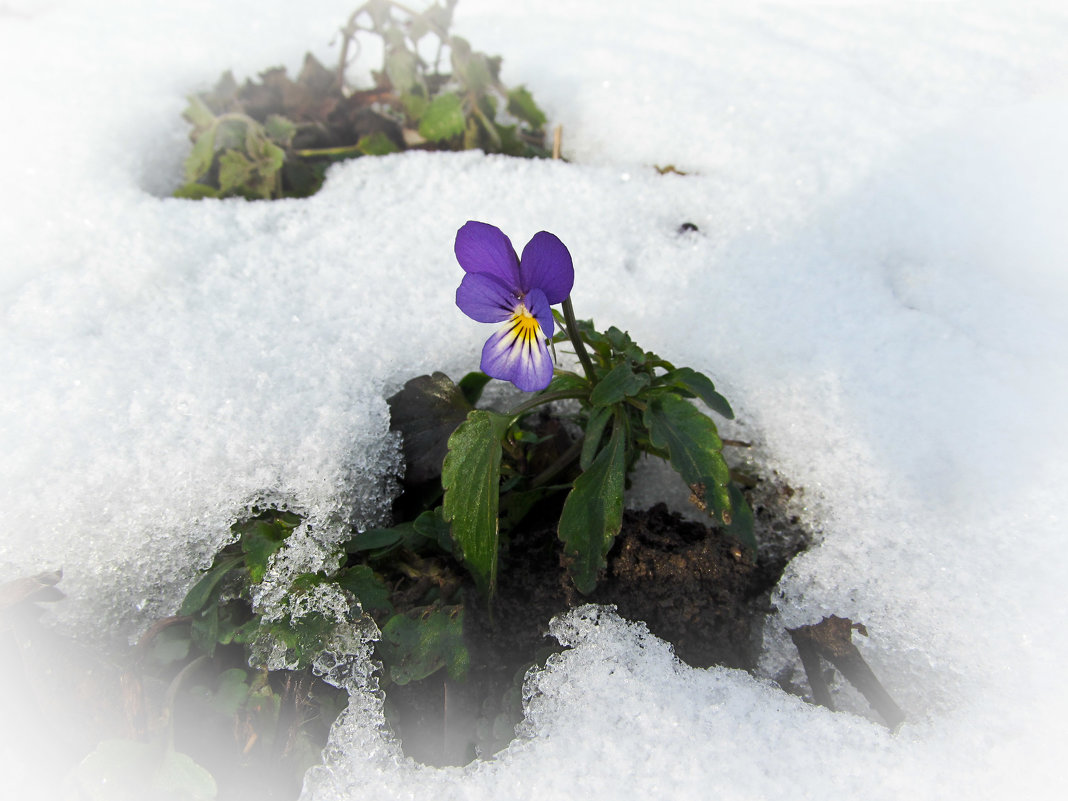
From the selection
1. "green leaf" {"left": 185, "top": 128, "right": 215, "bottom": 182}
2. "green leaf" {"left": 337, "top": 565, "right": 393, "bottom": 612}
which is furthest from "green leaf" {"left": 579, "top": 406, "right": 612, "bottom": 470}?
"green leaf" {"left": 185, "top": 128, "right": 215, "bottom": 182}

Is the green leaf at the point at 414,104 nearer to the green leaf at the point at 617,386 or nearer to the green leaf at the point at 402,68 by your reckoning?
the green leaf at the point at 402,68

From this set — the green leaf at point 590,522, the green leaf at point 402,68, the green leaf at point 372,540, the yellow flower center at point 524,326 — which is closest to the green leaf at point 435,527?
the green leaf at point 372,540

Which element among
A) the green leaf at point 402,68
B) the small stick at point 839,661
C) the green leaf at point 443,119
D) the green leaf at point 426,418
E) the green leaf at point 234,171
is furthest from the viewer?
the green leaf at point 402,68

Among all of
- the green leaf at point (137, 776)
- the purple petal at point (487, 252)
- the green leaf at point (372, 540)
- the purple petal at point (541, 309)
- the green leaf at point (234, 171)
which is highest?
the purple petal at point (487, 252)

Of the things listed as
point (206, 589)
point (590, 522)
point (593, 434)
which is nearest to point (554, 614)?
point (590, 522)

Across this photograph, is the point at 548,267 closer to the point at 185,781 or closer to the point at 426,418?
the point at 426,418

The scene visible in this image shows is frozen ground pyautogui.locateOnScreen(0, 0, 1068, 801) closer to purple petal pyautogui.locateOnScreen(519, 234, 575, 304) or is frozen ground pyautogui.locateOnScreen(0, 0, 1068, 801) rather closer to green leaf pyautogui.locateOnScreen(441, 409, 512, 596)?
green leaf pyautogui.locateOnScreen(441, 409, 512, 596)

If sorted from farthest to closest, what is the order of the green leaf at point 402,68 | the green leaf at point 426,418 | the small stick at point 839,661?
1. the green leaf at point 402,68
2. the green leaf at point 426,418
3. the small stick at point 839,661
